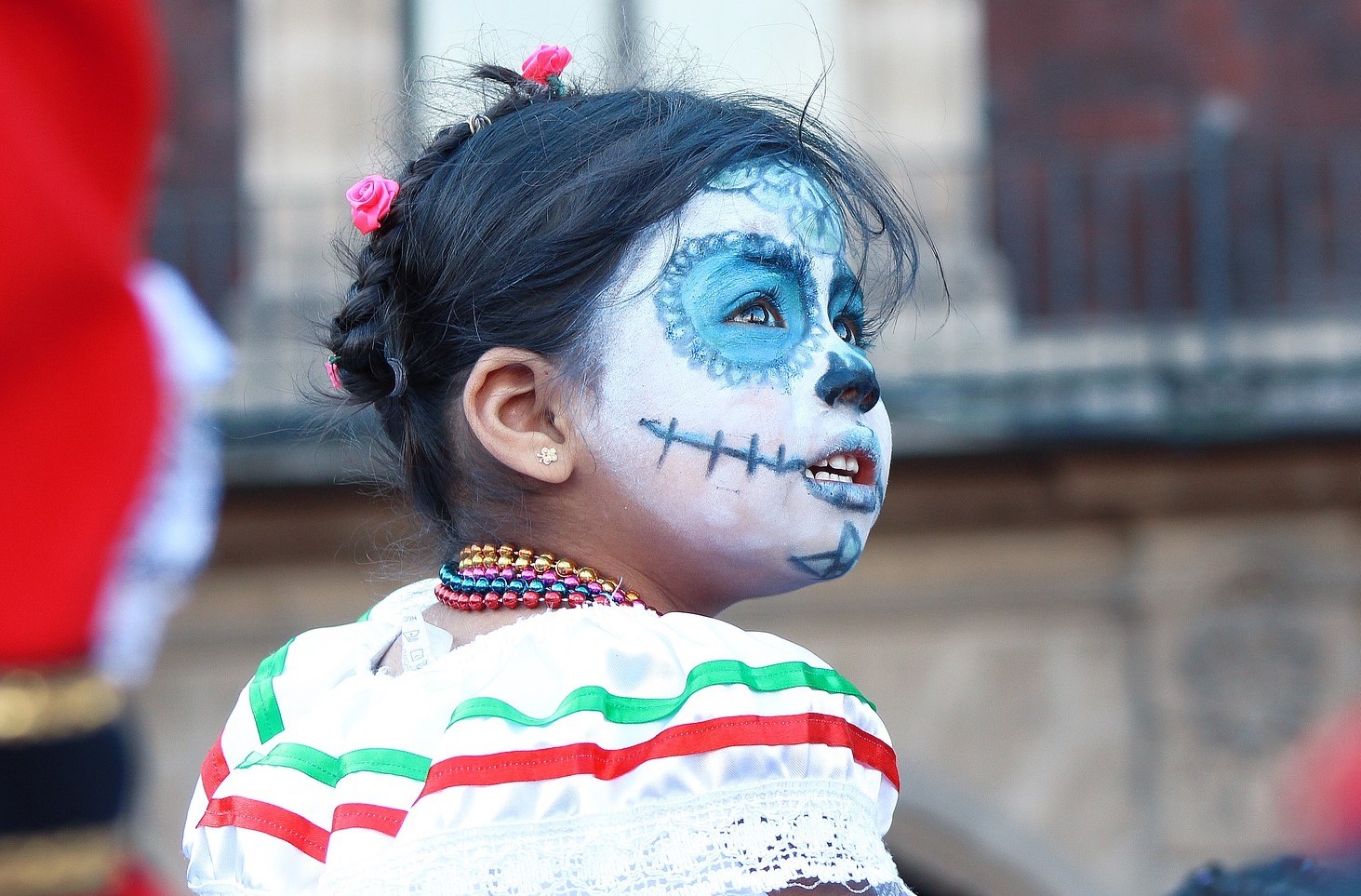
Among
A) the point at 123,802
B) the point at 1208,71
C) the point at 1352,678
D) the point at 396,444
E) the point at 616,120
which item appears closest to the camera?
the point at 123,802

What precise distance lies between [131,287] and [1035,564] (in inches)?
179

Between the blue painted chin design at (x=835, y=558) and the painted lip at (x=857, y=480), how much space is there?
24 mm

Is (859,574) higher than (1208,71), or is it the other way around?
(1208,71)

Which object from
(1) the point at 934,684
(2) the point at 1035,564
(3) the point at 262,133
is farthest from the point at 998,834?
(3) the point at 262,133

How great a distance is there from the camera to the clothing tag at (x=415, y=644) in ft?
4.99

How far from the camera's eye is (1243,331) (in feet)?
16.2

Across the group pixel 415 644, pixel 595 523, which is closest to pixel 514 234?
pixel 595 523

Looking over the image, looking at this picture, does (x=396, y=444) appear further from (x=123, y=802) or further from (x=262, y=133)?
(x=262, y=133)

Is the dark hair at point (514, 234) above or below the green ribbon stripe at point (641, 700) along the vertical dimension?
above

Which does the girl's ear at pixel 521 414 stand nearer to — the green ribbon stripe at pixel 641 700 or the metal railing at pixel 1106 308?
the green ribbon stripe at pixel 641 700

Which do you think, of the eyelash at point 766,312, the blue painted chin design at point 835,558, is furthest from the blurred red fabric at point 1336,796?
the eyelash at point 766,312

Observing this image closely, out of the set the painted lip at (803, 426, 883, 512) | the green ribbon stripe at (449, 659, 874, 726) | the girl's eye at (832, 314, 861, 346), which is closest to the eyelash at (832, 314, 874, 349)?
the girl's eye at (832, 314, 861, 346)

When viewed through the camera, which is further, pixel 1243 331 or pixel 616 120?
pixel 1243 331

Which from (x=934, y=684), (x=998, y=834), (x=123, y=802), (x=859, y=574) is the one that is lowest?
(x=998, y=834)
